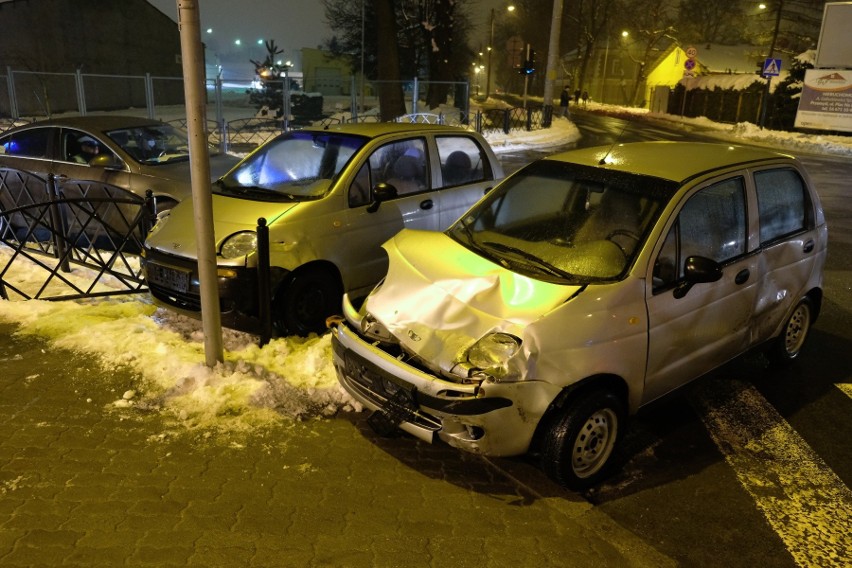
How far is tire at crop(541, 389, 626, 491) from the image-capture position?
3.53 meters

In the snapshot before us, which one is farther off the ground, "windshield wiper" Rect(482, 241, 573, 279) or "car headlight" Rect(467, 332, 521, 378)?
"windshield wiper" Rect(482, 241, 573, 279)

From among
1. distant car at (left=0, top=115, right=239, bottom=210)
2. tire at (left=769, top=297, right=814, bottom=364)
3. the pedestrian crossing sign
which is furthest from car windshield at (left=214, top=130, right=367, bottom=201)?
the pedestrian crossing sign

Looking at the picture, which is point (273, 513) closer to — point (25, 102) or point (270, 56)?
point (25, 102)

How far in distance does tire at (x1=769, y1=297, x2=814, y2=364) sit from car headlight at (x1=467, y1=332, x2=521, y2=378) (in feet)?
9.36

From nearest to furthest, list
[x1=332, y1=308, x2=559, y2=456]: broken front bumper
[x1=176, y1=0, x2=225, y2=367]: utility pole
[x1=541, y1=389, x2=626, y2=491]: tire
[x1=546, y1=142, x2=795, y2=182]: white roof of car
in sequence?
[x1=332, y1=308, x2=559, y2=456]: broken front bumper → [x1=541, y1=389, x2=626, y2=491]: tire → [x1=176, y1=0, x2=225, y2=367]: utility pole → [x1=546, y1=142, x2=795, y2=182]: white roof of car

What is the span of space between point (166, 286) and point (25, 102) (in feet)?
85.0

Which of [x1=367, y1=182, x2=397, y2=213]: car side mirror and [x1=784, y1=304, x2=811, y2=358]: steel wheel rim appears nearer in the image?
[x1=784, y1=304, x2=811, y2=358]: steel wheel rim

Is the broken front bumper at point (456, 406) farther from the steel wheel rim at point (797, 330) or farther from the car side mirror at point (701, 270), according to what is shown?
the steel wheel rim at point (797, 330)

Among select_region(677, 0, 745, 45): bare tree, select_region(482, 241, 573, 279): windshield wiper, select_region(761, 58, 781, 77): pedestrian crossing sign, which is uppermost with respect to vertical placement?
select_region(677, 0, 745, 45): bare tree

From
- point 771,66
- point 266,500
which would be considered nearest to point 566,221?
point 266,500

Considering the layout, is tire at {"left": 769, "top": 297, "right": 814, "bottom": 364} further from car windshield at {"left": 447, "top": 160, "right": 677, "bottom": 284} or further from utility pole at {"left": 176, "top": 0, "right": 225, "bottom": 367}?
utility pole at {"left": 176, "top": 0, "right": 225, "bottom": 367}

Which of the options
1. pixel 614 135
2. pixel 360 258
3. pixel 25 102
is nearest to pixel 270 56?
pixel 25 102

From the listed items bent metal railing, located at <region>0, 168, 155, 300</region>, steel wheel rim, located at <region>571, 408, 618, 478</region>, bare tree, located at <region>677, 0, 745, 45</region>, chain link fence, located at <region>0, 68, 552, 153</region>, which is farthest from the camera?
bare tree, located at <region>677, 0, 745, 45</region>

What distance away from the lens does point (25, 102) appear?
26.3 metres
